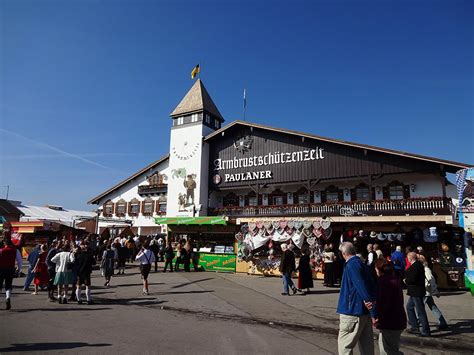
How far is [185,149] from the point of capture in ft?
98.2

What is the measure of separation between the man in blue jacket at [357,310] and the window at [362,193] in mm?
19609

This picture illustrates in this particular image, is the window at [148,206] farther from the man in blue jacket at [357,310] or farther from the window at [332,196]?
the man in blue jacket at [357,310]

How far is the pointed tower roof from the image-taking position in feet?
99.1

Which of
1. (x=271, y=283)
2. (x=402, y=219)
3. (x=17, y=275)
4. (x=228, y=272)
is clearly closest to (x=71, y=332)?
(x=271, y=283)

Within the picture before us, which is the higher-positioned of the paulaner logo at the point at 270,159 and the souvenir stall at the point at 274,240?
the paulaner logo at the point at 270,159

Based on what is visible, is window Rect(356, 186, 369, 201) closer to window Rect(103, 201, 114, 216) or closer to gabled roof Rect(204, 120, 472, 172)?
gabled roof Rect(204, 120, 472, 172)

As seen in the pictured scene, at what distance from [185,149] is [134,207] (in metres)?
8.60

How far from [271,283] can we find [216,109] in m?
21.1

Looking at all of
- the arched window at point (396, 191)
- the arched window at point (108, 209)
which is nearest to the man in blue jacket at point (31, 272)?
the arched window at point (396, 191)

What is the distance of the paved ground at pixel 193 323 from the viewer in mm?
5926

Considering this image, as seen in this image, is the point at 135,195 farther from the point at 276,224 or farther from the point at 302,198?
the point at 276,224

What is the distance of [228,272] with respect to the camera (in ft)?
62.2

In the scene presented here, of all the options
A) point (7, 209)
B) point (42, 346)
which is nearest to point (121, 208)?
point (7, 209)

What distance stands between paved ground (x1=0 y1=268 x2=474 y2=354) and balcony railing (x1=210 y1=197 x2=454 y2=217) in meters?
6.97
